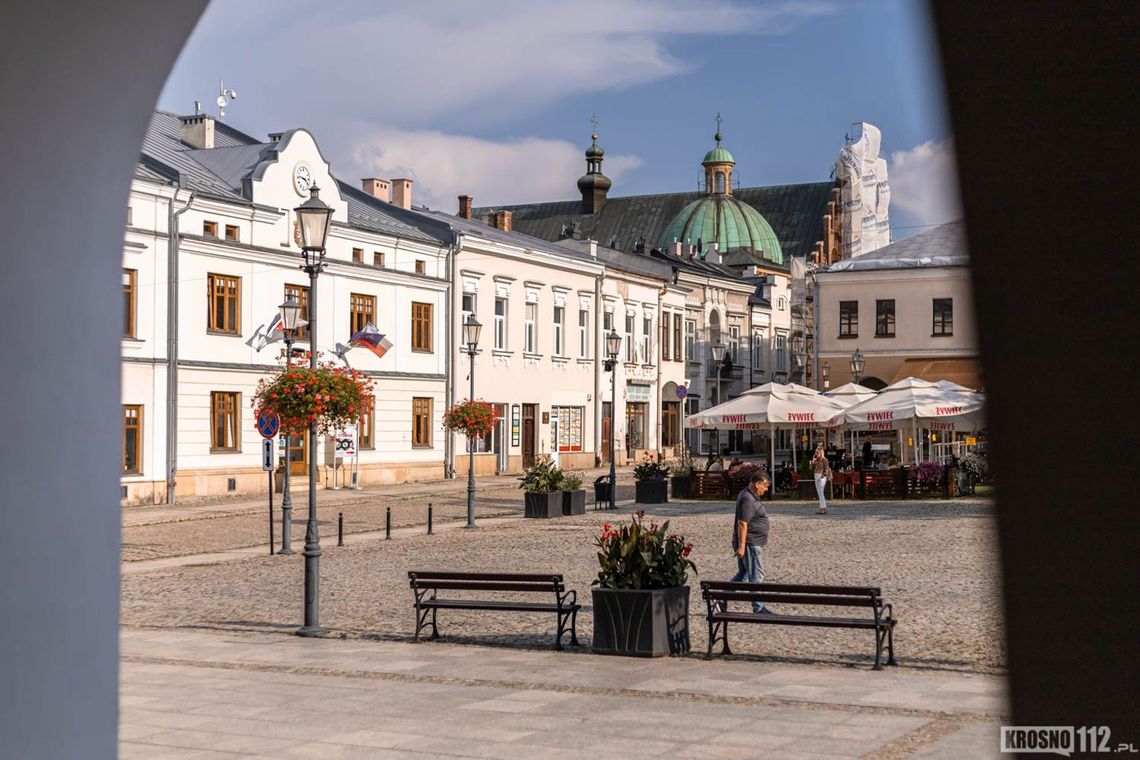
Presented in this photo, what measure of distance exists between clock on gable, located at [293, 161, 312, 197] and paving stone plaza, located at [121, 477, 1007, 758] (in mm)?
20251

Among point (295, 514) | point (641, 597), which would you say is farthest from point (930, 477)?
point (641, 597)

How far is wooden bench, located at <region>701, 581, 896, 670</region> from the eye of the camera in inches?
444

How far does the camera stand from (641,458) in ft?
197

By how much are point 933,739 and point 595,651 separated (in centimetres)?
429

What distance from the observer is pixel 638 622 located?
11711mm

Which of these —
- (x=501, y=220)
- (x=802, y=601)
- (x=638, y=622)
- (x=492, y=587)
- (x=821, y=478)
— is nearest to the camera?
(x=638, y=622)

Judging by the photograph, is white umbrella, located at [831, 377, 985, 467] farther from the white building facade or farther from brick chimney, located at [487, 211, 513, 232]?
brick chimney, located at [487, 211, 513, 232]

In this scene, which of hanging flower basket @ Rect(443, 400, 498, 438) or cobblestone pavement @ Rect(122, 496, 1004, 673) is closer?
cobblestone pavement @ Rect(122, 496, 1004, 673)

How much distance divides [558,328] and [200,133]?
53.9ft

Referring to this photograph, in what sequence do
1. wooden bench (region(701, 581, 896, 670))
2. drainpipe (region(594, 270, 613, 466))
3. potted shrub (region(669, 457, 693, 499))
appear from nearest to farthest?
1. wooden bench (region(701, 581, 896, 670))
2. potted shrub (region(669, 457, 693, 499))
3. drainpipe (region(594, 270, 613, 466))

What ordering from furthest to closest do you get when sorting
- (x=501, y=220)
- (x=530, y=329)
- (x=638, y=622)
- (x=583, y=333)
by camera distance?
(x=501, y=220)
(x=583, y=333)
(x=530, y=329)
(x=638, y=622)

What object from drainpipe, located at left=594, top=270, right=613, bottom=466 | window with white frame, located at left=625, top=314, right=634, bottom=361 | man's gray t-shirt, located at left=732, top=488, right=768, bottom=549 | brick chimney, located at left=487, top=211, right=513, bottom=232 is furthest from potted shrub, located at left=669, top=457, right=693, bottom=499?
brick chimney, located at left=487, top=211, right=513, bottom=232

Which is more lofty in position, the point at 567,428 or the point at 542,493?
the point at 567,428

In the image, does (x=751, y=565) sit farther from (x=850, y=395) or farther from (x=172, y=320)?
(x=172, y=320)
